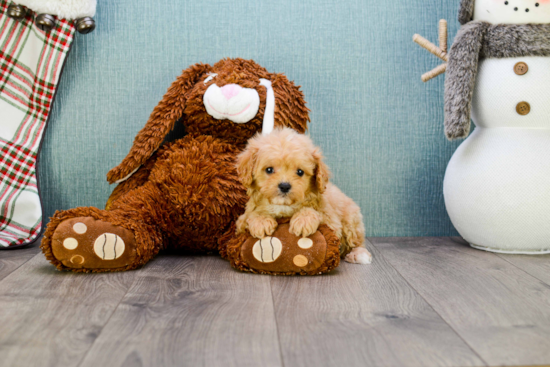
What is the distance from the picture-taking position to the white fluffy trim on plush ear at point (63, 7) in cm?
135

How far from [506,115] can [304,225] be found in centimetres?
64

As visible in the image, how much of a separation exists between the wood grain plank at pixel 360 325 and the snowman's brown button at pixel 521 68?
0.63m

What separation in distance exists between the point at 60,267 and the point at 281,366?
65cm

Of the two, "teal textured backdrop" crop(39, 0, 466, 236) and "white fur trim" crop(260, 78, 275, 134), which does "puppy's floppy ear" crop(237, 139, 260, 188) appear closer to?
"white fur trim" crop(260, 78, 275, 134)

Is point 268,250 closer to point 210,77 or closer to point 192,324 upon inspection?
point 192,324

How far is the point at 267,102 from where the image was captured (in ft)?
4.17

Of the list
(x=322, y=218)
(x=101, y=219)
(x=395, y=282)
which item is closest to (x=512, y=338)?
(x=395, y=282)

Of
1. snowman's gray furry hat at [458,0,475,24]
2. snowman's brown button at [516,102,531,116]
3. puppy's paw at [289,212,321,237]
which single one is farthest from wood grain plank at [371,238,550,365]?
snowman's gray furry hat at [458,0,475,24]

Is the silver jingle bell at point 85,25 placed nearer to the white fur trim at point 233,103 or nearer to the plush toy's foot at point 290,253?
the white fur trim at point 233,103

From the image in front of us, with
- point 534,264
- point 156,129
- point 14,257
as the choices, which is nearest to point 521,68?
point 534,264

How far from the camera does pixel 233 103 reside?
48.4 inches

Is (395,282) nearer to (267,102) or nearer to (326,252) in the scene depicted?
(326,252)

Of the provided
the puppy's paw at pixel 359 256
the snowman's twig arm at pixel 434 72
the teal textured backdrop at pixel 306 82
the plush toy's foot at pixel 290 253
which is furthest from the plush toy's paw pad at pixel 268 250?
the snowman's twig arm at pixel 434 72

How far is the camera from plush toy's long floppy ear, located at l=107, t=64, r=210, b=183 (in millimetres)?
1280
